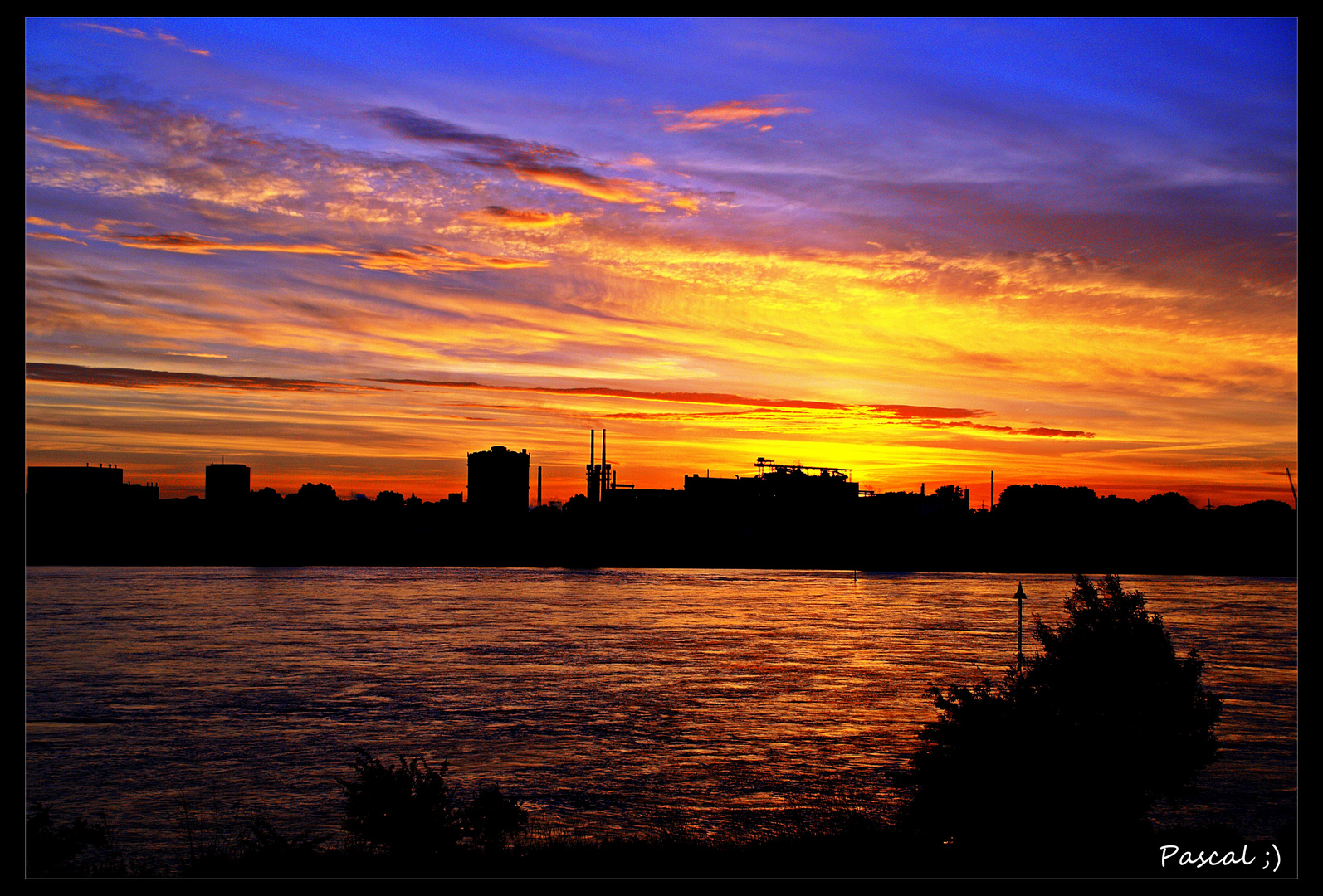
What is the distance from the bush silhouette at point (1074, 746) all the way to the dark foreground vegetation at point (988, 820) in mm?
35

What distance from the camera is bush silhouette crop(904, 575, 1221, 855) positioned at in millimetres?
20266

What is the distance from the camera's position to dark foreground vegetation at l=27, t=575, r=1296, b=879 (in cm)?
1653

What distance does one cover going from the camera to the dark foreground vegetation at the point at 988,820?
16.5 m

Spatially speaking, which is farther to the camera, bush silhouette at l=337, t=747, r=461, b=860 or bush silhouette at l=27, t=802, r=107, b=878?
bush silhouette at l=337, t=747, r=461, b=860

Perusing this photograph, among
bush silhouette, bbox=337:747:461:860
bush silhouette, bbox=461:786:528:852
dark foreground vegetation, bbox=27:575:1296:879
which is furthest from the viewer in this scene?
bush silhouette, bbox=461:786:528:852

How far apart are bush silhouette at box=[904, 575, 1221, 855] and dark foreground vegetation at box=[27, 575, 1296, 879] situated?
0.11 ft

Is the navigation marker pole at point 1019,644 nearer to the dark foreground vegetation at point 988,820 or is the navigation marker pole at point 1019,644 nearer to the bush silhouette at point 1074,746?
the bush silhouette at point 1074,746

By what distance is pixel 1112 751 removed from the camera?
21594 mm
